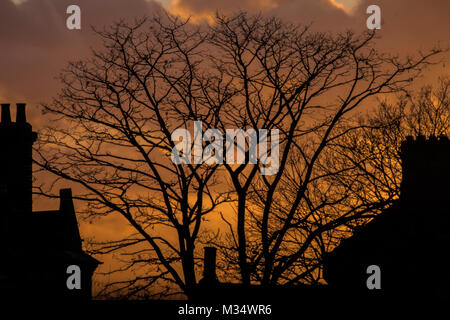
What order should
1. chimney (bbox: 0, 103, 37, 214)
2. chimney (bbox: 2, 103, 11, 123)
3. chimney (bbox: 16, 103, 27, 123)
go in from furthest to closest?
chimney (bbox: 16, 103, 27, 123), chimney (bbox: 2, 103, 11, 123), chimney (bbox: 0, 103, 37, 214)

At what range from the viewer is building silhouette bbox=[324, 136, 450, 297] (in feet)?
56.8

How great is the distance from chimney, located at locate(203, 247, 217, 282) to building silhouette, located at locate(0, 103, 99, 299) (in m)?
9.65

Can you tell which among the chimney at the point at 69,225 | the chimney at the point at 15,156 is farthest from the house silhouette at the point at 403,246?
the chimney at the point at 69,225

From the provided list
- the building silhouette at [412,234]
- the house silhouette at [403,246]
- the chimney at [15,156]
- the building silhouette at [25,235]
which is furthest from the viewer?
the chimney at [15,156]

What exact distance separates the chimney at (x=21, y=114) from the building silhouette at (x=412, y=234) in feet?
55.4

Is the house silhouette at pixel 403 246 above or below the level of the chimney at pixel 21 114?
below

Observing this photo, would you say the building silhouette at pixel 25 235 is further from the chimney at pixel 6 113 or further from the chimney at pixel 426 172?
the chimney at pixel 426 172

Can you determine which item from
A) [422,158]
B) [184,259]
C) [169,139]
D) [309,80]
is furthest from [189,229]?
[422,158]

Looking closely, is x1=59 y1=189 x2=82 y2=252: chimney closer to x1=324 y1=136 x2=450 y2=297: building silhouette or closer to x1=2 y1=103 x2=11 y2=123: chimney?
x1=2 y1=103 x2=11 y2=123: chimney

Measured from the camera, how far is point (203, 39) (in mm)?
21125

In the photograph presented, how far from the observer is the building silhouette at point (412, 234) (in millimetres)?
17312

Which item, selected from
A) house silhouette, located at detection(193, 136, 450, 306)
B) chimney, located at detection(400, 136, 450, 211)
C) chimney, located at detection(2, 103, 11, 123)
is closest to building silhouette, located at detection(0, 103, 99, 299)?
chimney, located at detection(2, 103, 11, 123)

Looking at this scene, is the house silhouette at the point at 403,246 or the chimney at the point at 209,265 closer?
the house silhouette at the point at 403,246
